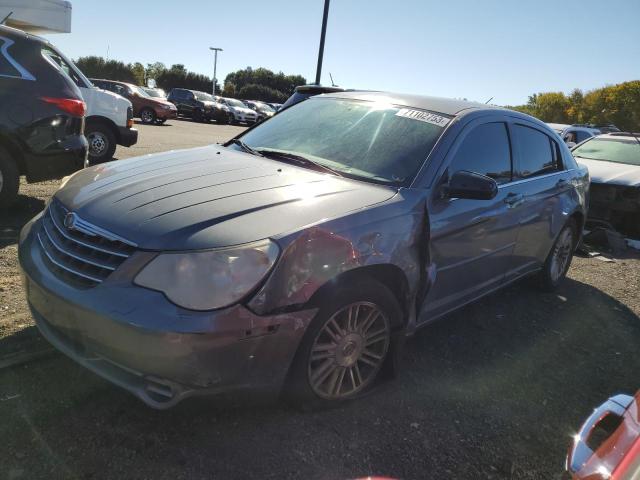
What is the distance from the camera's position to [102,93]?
9164 millimetres

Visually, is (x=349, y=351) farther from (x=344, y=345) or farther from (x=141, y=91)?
(x=141, y=91)

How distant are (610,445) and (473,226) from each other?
76.2 inches

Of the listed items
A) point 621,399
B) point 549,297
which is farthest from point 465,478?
point 549,297

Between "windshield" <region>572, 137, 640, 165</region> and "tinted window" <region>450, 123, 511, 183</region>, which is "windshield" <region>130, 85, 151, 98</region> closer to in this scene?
"windshield" <region>572, 137, 640, 165</region>

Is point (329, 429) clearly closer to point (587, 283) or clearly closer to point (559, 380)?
point (559, 380)

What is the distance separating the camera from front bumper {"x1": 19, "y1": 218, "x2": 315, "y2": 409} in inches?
81.3

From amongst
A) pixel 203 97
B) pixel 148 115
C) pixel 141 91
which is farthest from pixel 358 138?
pixel 203 97

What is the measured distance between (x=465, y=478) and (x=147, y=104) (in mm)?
22477

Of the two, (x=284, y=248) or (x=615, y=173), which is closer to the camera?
(x=284, y=248)

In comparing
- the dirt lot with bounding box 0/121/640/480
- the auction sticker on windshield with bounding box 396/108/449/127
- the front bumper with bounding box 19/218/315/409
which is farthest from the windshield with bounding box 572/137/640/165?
the front bumper with bounding box 19/218/315/409

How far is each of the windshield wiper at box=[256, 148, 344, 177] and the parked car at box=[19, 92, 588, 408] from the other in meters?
0.01

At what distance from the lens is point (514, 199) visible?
384 centimetres

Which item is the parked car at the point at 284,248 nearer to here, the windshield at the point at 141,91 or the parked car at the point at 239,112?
the windshield at the point at 141,91

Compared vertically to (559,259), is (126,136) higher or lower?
higher
